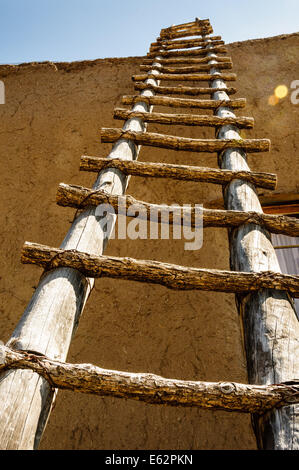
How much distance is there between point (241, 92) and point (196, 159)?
88 centimetres

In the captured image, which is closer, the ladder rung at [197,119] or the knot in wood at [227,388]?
the knot in wood at [227,388]

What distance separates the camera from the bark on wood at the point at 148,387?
0.75 m

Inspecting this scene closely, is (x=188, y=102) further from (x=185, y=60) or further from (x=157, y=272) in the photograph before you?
(x=157, y=272)

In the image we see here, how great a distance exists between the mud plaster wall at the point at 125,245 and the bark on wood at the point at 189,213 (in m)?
0.77

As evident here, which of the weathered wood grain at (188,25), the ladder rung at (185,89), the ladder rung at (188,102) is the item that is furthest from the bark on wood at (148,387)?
the weathered wood grain at (188,25)

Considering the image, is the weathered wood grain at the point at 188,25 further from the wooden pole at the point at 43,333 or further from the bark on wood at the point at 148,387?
the bark on wood at the point at 148,387

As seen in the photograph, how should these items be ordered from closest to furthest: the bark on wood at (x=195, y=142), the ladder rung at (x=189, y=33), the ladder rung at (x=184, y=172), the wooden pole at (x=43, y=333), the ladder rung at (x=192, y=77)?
the wooden pole at (x=43, y=333)
the ladder rung at (x=184, y=172)
the bark on wood at (x=195, y=142)
the ladder rung at (x=192, y=77)
the ladder rung at (x=189, y=33)

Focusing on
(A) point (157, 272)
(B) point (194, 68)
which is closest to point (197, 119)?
(B) point (194, 68)

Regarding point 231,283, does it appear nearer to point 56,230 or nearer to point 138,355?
point 138,355

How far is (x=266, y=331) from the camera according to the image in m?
0.90

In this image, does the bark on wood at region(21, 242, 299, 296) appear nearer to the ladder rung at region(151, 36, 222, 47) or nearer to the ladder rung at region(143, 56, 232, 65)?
the ladder rung at region(143, 56, 232, 65)

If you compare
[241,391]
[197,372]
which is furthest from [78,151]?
[241,391]

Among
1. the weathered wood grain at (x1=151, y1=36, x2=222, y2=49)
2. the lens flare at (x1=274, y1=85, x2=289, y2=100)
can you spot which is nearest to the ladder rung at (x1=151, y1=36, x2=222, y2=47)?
the weathered wood grain at (x1=151, y1=36, x2=222, y2=49)

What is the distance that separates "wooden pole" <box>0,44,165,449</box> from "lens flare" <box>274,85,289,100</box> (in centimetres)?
223
